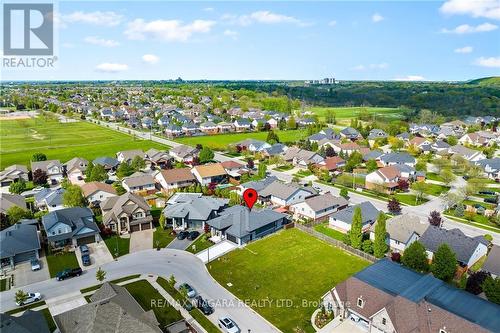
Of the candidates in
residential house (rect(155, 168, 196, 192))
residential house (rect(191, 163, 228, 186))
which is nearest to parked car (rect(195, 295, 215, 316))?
residential house (rect(155, 168, 196, 192))

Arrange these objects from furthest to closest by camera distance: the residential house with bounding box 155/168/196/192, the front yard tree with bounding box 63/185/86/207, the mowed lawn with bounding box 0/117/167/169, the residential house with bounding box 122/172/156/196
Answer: the mowed lawn with bounding box 0/117/167/169
the residential house with bounding box 155/168/196/192
the residential house with bounding box 122/172/156/196
the front yard tree with bounding box 63/185/86/207

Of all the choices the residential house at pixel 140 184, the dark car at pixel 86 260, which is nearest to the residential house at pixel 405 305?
the dark car at pixel 86 260

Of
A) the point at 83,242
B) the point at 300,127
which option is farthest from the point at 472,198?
the point at 300,127

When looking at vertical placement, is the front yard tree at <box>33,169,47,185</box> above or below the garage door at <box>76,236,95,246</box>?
above

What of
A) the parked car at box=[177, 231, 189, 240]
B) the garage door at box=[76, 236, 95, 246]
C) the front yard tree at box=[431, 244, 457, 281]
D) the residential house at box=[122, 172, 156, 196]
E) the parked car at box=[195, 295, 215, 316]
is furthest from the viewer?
the residential house at box=[122, 172, 156, 196]

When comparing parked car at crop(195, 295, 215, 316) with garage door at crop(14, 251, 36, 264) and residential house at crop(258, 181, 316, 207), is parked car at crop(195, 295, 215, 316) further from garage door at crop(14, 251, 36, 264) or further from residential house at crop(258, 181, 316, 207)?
residential house at crop(258, 181, 316, 207)

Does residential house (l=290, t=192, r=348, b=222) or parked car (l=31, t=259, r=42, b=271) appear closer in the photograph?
parked car (l=31, t=259, r=42, b=271)

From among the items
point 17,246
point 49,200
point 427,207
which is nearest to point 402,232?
point 427,207

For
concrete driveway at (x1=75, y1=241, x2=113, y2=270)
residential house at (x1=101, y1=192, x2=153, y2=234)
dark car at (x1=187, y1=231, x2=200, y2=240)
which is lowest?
concrete driveway at (x1=75, y1=241, x2=113, y2=270)

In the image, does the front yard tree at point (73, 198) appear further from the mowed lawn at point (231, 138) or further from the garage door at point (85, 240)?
the mowed lawn at point (231, 138)
